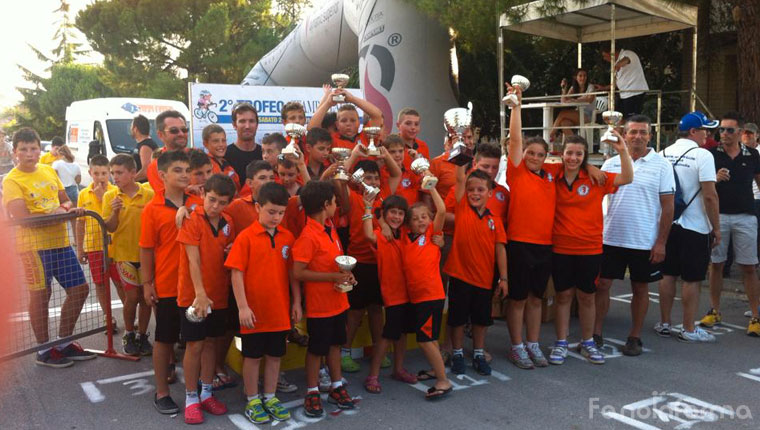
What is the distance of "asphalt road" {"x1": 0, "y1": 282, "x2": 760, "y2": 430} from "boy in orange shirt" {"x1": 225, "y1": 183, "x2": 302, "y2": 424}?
22 cm

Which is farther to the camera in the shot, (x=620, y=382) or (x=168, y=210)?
(x=620, y=382)

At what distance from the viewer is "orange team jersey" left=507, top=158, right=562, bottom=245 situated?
465 cm

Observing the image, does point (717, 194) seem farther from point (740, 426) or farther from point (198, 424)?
point (198, 424)

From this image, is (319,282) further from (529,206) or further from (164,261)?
(529,206)

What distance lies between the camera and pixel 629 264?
Answer: 5035mm

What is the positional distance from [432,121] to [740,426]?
7559 millimetres

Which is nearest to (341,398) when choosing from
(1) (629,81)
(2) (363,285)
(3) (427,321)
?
(3) (427,321)

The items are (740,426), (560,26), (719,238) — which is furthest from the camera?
(560,26)

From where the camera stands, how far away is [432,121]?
1057cm

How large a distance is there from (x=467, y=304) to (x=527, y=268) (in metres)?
0.57

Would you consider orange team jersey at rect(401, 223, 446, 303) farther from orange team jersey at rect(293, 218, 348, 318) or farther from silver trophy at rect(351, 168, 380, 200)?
orange team jersey at rect(293, 218, 348, 318)

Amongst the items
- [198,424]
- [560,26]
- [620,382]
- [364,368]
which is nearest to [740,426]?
[620,382]

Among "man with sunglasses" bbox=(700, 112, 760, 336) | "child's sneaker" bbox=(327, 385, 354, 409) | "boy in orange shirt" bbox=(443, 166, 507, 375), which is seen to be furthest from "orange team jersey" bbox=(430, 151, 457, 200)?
"man with sunglasses" bbox=(700, 112, 760, 336)

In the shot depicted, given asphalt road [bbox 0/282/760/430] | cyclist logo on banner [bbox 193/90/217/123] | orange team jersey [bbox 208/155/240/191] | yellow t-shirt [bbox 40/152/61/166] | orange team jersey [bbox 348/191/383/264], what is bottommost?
asphalt road [bbox 0/282/760/430]
